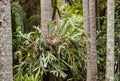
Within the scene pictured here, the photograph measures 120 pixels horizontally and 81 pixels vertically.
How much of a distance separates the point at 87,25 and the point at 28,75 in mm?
2922

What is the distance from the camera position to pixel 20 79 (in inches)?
340

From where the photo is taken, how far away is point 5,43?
12.7 feet

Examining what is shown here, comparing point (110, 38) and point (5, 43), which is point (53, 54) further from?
point (5, 43)

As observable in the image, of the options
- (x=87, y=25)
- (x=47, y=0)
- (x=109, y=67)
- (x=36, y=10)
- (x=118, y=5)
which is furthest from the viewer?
(x=36, y=10)

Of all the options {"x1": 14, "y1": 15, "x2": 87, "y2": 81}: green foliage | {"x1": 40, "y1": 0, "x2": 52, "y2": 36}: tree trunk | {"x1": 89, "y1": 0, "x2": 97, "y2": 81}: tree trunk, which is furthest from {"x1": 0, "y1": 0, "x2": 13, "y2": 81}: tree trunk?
{"x1": 89, "y1": 0, "x2": 97, "y2": 81}: tree trunk

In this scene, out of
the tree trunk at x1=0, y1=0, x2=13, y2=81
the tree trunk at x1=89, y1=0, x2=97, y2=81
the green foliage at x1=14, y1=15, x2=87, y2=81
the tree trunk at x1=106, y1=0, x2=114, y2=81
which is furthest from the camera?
the tree trunk at x1=89, y1=0, x2=97, y2=81

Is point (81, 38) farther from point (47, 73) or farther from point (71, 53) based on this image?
point (47, 73)

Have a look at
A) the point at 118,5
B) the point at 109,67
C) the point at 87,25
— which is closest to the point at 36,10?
the point at 118,5

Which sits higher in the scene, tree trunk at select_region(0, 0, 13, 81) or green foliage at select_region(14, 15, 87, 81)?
tree trunk at select_region(0, 0, 13, 81)

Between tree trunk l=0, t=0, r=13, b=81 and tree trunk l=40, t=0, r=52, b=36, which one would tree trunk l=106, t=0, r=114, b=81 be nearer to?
tree trunk l=40, t=0, r=52, b=36

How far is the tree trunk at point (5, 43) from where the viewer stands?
3.86 m

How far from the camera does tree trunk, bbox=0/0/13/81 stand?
386 centimetres

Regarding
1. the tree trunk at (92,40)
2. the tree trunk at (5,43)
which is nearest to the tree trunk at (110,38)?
the tree trunk at (92,40)

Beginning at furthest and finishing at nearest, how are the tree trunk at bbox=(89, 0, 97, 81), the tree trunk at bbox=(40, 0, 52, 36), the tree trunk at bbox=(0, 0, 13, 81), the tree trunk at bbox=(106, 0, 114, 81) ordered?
the tree trunk at bbox=(89, 0, 97, 81), the tree trunk at bbox=(40, 0, 52, 36), the tree trunk at bbox=(106, 0, 114, 81), the tree trunk at bbox=(0, 0, 13, 81)
